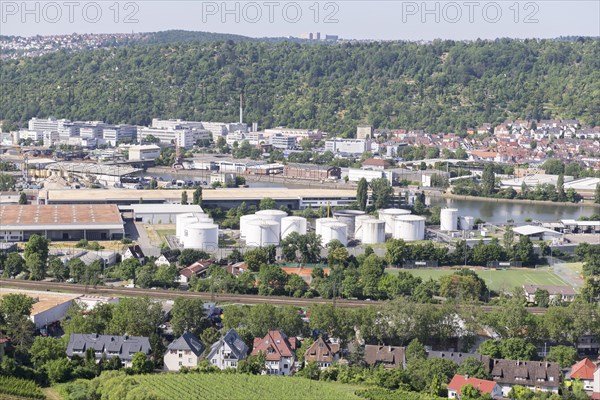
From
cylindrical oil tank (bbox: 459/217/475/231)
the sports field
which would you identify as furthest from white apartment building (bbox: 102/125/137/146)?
the sports field

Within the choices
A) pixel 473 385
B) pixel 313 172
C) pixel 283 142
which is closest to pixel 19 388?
pixel 473 385

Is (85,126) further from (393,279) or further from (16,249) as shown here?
(393,279)

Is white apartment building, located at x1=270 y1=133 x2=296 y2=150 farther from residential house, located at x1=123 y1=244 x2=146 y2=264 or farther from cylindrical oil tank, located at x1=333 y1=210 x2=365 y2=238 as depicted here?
residential house, located at x1=123 y1=244 x2=146 y2=264

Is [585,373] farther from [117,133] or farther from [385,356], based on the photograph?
[117,133]

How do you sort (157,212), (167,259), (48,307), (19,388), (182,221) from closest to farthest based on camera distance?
(19,388), (48,307), (167,259), (182,221), (157,212)

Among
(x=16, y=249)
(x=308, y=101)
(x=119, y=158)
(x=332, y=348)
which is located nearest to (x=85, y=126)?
(x=119, y=158)
